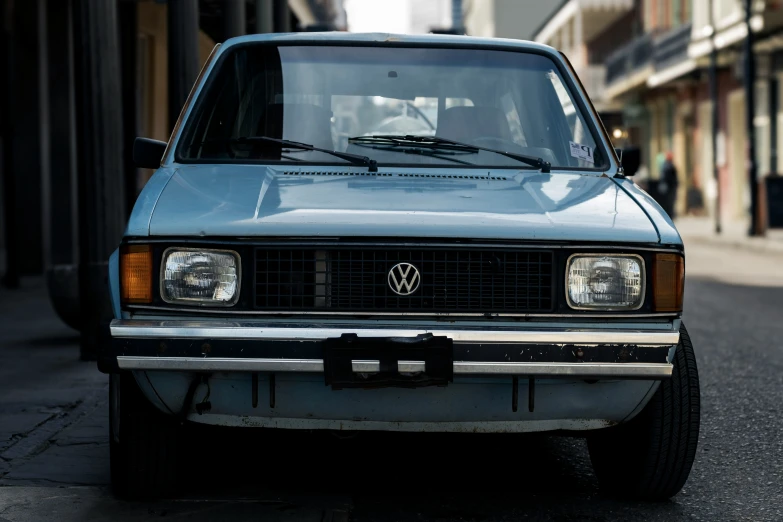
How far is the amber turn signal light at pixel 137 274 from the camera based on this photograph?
4039 millimetres

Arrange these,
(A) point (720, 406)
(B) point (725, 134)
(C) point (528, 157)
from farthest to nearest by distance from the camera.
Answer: (B) point (725, 134) → (A) point (720, 406) → (C) point (528, 157)

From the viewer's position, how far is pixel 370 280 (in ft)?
13.2

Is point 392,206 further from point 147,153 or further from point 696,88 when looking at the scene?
point 696,88

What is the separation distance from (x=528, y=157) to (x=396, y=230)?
1165 millimetres

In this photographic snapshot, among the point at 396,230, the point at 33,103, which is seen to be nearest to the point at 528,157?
the point at 396,230

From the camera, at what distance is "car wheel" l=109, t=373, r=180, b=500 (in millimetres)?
4199

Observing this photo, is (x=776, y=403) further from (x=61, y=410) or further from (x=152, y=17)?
(x=152, y=17)

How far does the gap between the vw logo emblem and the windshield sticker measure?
1.33 m

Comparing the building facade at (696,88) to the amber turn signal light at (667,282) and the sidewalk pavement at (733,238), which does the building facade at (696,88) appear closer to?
the sidewalk pavement at (733,238)

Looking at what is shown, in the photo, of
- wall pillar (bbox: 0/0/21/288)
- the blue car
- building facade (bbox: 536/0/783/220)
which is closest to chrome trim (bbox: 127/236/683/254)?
the blue car

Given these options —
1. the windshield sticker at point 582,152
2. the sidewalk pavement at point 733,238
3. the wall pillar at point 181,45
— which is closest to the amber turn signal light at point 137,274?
the windshield sticker at point 582,152

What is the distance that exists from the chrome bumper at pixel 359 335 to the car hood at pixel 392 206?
11.8 inches

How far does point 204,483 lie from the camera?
184 inches

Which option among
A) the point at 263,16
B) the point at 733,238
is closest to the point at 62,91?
the point at 263,16
